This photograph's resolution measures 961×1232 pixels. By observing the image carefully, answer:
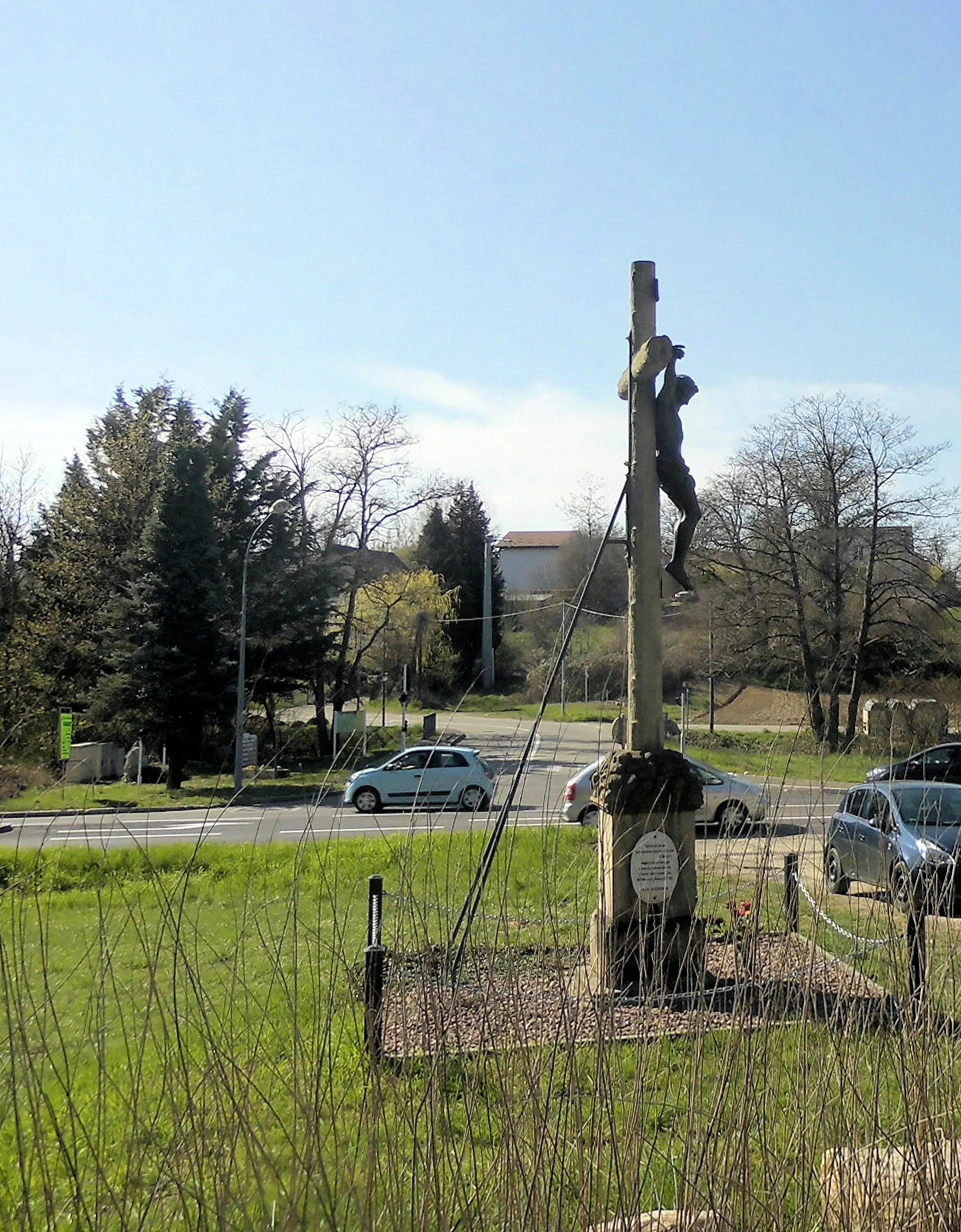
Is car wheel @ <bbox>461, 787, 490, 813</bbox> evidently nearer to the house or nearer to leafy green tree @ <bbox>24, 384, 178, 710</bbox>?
leafy green tree @ <bbox>24, 384, 178, 710</bbox>

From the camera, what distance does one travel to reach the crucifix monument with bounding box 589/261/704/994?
6.96 metres

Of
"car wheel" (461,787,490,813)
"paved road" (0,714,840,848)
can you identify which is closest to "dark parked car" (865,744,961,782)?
"paved road" (0,714,840,848)

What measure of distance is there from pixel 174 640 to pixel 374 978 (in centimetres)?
2717

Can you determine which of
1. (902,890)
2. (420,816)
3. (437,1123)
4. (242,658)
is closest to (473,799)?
(420,816)

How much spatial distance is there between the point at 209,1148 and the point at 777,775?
9.60 feet

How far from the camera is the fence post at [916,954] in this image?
3.44 m

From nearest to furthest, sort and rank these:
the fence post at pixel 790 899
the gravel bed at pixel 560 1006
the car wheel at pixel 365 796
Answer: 1. the gravel bed at pixel 560 1006
2. the fence post at pixel 790 899
3. the car wheel at pixel 365 796

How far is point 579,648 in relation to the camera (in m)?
9.34

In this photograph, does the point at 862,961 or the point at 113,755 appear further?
the point at 113,755

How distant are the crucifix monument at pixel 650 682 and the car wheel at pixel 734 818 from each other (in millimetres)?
1859

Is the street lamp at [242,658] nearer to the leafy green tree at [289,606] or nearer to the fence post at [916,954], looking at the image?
the leafy green tree at [289,606]

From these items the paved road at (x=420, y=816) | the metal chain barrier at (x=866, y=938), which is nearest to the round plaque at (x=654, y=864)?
the paved road at (x=420, y=816)

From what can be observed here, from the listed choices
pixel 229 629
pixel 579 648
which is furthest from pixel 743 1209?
pixel 229 629

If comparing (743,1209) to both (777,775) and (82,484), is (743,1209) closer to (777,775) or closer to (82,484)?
(777,775)
